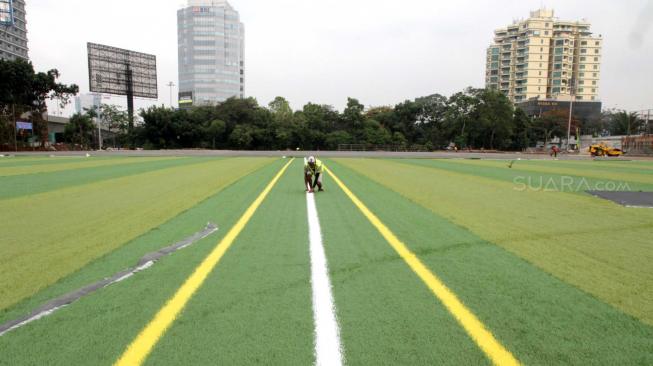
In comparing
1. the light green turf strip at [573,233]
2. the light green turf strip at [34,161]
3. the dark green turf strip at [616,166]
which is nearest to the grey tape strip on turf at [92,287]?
the light green turf strip at [573,233]

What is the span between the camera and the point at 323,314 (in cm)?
351

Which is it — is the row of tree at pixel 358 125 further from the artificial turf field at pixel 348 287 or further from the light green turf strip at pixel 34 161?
the artificial turf field at pixel 348 287

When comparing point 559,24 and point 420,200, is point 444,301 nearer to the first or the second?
point 420,200

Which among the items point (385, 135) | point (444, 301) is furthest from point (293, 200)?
point (385, 135)

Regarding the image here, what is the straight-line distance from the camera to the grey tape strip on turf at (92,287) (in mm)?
3385

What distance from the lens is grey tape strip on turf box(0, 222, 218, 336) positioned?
11.1 feet

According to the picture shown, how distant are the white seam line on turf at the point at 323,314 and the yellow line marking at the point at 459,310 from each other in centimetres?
103

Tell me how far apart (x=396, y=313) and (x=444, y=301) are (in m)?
0.56

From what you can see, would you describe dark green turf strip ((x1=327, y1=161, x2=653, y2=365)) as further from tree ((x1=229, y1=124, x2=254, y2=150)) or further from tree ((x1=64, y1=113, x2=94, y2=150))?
tree ((x1=64, y1=113, x2=94, y2=150))

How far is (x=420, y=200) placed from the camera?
1078cm

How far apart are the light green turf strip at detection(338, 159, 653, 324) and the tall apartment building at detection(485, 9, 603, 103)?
5469 inches

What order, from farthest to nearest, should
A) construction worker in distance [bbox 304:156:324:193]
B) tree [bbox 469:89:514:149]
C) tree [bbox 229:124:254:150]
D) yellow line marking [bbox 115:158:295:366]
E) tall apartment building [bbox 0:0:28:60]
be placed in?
1. tall apartment building [bbox 0:0:28:60]
2. tree [bbox 469:89:514:149]
3. tree [bbox 229:124:254:150]
4. construction worker in distance [bbox 304:156:324:193]
5. yellow line marking [bbox 115:158:295:366]

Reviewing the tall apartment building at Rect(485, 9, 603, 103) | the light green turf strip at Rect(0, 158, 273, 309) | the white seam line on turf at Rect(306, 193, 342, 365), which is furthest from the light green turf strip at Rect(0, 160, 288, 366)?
the tall apartment building at Rect(485, 9, 603, 103)

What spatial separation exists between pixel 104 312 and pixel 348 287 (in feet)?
7.32
